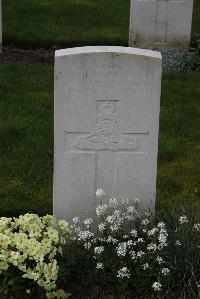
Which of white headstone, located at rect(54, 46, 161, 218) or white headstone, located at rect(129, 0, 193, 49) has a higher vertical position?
white headstone, located at rect(129, 0, 193, 49)

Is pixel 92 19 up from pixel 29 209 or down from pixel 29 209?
up

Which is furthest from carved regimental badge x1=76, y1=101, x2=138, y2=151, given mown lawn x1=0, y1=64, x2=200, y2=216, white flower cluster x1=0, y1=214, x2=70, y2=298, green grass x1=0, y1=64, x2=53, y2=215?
green grass x1=0, y1=64, x2=53, y2=215

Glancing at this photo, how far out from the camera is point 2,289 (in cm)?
517

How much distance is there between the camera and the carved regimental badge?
5465 mm

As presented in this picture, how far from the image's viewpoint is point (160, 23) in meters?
12.0

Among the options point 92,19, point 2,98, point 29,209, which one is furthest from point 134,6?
point 29,209

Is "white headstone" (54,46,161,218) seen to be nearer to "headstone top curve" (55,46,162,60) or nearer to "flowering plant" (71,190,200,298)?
"headstone top curve" (55,46,162,60)

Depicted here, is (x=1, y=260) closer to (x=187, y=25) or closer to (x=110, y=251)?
(x=110, y=251)

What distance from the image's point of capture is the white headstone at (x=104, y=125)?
5.37 metres

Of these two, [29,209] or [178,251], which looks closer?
[178,251]

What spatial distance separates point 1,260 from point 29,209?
1342 mm

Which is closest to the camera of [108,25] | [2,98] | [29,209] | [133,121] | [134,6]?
[133,121]

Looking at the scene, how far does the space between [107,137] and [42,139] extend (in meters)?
2.54

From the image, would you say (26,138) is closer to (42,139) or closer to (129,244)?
(42,139)
